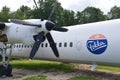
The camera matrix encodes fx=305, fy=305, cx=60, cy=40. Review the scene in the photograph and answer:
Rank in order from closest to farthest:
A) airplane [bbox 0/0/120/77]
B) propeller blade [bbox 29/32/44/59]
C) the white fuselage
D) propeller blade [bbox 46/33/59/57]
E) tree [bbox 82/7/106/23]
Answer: the white fuselage, airplane [bbox 0/0/120/77], propeller blade [bbox 29/32/44/59], propeller blade [bbox 46/33/59/57], tree [bbox 82/7/106/23]

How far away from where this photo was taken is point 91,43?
733 inches

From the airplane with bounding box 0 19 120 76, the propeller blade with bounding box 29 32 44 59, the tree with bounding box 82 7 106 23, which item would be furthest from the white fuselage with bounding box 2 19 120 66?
the tree with bounding box 82 7 106 23

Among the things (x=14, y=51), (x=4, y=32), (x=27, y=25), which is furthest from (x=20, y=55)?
(x=27, y=25)

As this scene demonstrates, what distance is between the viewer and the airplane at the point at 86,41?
57.7 ft

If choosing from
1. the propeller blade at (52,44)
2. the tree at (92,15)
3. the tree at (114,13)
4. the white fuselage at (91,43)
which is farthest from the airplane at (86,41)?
the tree at (114,13)

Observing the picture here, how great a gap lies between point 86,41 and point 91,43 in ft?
1.61

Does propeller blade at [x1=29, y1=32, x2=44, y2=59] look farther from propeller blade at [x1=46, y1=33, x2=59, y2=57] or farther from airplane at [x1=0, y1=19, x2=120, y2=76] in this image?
propeller blade at [x1=46, y1=33, x2=59, y2=57]

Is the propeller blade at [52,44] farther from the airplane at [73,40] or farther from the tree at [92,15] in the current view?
the tree at [92,15]

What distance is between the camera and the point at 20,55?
25.6 m

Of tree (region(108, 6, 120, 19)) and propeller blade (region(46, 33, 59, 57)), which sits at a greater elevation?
propeller blade (region(46, 33, 59, 57))

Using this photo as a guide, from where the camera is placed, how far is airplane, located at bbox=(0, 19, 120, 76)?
17.6m

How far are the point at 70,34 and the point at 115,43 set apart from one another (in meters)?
4.40

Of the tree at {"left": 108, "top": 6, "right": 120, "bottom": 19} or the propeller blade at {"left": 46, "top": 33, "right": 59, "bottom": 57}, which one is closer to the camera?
the propeller blade at {"left": 46, "top": 33, "right": 59, "bottom": 57}

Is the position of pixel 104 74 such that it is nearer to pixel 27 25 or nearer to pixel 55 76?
pixel 55 76
